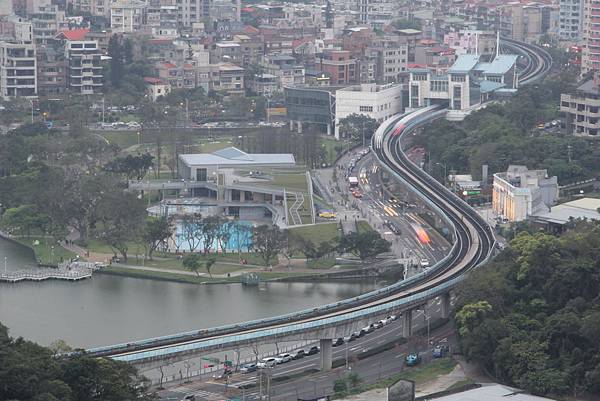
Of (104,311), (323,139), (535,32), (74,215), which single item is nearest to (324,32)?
A: (535,32)

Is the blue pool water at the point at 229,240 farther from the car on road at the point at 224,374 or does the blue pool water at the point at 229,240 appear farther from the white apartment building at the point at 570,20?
the white apartment building at the point at 570,20

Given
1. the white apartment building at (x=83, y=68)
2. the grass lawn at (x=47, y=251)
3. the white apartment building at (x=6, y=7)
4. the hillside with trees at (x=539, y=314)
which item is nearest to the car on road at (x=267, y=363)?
the hillside with trees at (x=539, y=314)

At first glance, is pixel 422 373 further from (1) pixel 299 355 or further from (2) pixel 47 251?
(2) pixel 47 251

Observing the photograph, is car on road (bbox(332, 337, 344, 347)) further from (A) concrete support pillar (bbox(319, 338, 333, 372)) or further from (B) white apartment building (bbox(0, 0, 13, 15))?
(B) white apartment building (bbox(0, 0, 13, 15))

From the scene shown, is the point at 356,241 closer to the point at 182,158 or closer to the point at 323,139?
the point at 182,158

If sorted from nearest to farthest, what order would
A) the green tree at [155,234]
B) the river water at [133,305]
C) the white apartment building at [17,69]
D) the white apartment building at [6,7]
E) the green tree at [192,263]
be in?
the river water at [133,305] < the green tree at [192,263] < the green tree at [155,234] < the white apartment building at [17,69] < the white apartment building at [6,7]

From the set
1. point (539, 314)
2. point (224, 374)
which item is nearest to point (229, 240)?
point (224, 374)
